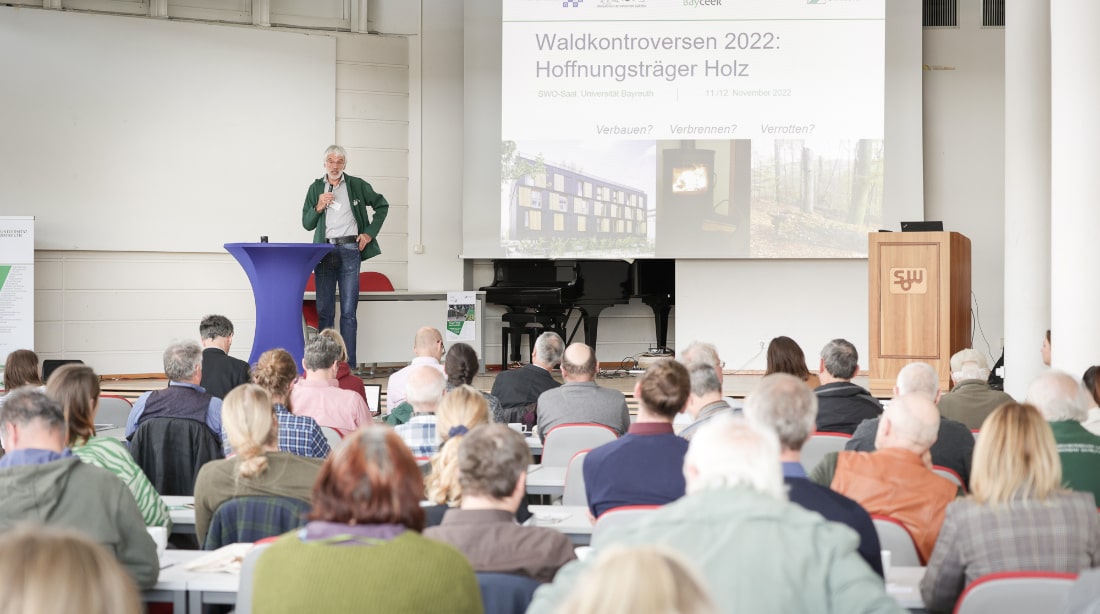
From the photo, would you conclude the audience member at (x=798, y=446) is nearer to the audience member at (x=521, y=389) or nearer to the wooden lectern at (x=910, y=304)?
the audience member at (x=521, y=389)

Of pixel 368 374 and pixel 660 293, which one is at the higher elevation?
pixel 660 293

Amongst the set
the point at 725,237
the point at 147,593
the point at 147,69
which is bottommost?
the point at 147,593

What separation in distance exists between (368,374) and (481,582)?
7673 millimetres

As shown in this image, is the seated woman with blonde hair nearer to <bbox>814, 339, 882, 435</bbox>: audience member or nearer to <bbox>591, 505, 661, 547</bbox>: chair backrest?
<bbox>591, 505, 661, 547</bbox>: chair backrest

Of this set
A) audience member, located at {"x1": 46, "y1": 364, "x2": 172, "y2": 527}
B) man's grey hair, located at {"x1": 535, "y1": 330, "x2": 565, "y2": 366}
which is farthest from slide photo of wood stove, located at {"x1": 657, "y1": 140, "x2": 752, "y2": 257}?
audience member, located at {"x1": 46, "y1": 364, "x2": 172, "y2": 527}

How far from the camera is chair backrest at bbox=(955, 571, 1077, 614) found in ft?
6.89

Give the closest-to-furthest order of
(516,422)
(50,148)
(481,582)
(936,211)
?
(481,582), (516,422), (50,148), (936,211)

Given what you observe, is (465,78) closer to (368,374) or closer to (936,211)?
(368,374)

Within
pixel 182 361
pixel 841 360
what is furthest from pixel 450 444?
pixel 841 360

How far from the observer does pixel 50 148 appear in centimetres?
939

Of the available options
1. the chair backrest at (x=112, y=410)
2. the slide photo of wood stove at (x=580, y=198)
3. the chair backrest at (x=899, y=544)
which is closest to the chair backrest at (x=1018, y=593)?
the chair backrest at (x=899, y=544)

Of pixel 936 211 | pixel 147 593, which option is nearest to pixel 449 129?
pixel 936 211

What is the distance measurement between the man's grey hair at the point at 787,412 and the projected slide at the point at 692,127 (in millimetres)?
6784

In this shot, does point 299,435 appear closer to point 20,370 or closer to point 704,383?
point 704,383
